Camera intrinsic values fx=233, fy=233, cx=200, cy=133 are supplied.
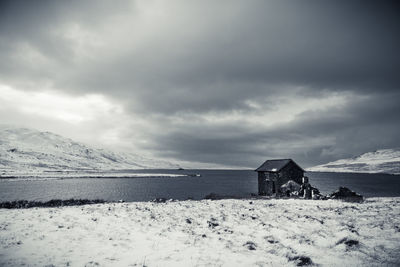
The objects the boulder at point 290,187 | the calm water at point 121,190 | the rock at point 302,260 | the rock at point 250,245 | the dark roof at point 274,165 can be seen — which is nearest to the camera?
the rock at point 302,260

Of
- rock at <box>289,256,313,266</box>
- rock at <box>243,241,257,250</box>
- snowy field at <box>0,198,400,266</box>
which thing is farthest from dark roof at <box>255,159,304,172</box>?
rock at <box>289,256,313,266</box>

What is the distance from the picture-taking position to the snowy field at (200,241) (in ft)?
28.5

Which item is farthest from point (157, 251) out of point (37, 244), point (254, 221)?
point (254, 221)

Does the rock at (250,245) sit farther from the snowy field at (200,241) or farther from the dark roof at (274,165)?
the dark roof at (274,165)

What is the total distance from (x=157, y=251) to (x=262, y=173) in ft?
128

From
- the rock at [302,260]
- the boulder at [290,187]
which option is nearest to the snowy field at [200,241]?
the rock at [302,260]

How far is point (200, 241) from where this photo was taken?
1097 centimetres

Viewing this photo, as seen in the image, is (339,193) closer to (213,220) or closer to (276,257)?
(213,220)

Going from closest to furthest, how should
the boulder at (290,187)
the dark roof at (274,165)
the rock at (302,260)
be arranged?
the rock at (302,260) → the boulder at (290,187) → the dark roof at (274,165)

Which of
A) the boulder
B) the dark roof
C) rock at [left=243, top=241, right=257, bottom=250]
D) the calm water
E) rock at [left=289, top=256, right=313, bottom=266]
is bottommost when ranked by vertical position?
the calm water

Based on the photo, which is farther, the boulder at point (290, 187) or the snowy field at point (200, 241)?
the boulder at point (290, 187)

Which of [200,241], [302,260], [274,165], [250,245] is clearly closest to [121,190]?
[274,165]

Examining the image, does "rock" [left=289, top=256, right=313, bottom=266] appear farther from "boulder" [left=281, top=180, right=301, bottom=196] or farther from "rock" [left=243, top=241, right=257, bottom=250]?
"boulder" [left=281, top=180, right=301, bottom=196]

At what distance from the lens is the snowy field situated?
8.68m
